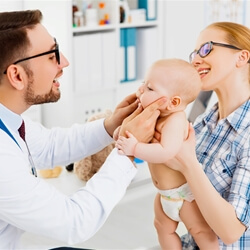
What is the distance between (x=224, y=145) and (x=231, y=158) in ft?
0.20

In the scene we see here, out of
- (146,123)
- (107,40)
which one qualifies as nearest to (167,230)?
(146,123)

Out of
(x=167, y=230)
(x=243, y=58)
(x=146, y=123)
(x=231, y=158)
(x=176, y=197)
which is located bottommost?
(x=167, y=230)

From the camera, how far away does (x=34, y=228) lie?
1509mm

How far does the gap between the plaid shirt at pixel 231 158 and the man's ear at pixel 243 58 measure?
12 centimetres

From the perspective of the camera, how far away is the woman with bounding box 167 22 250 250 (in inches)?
58.4

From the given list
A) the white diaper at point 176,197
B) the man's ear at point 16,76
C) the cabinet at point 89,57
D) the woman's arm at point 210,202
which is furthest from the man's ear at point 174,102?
the cabinet at point 89,57

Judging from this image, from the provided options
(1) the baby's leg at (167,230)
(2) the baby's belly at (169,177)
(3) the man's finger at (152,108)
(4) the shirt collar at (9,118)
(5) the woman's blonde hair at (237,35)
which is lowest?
(1) the baby's leg at (167,230)

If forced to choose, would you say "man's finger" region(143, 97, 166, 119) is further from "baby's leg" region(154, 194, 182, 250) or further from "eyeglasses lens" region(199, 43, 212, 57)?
"baby's leg" region(154, 194, 182, 250)

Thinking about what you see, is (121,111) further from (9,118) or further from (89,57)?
(89,57)

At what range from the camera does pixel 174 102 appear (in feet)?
5.08

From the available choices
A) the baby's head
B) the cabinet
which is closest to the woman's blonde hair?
the baby's head

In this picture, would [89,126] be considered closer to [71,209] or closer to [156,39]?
[71,209]

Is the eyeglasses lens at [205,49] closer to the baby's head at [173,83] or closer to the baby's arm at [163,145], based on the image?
the baby's head at [173,83]

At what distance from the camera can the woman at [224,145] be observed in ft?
4.86
